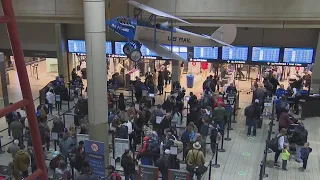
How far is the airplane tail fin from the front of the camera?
14.0 meters

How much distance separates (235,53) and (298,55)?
9.50 feet

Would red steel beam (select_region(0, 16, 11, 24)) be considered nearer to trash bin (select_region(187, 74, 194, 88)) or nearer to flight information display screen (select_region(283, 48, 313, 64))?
flight information display screen (select_region(283, 48, 313, 64))

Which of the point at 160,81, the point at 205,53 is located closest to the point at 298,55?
Answer: the point at 205,53

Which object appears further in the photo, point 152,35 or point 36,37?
point 36,37

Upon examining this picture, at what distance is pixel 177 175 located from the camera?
9.06 m

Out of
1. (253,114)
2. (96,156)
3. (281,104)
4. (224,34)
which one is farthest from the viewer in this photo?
(281,104)

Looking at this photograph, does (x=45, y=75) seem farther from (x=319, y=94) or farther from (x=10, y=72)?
(x=319, y=94)

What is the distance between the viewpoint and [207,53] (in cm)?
1831

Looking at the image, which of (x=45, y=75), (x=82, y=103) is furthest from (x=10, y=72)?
(x=82, y=103)

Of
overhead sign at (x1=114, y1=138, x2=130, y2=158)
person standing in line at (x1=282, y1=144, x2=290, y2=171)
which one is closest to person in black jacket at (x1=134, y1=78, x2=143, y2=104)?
overhead sign at (x1=114, y1=138, x2=130, y2=158)

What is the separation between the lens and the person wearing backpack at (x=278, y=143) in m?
11.3

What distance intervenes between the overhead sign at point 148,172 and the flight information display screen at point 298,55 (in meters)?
10.7

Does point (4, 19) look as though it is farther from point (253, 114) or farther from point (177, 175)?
point (253, 114)

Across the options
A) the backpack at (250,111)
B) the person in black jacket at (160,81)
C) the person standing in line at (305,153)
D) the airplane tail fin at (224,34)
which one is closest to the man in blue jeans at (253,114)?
the backpack at (250,111)
